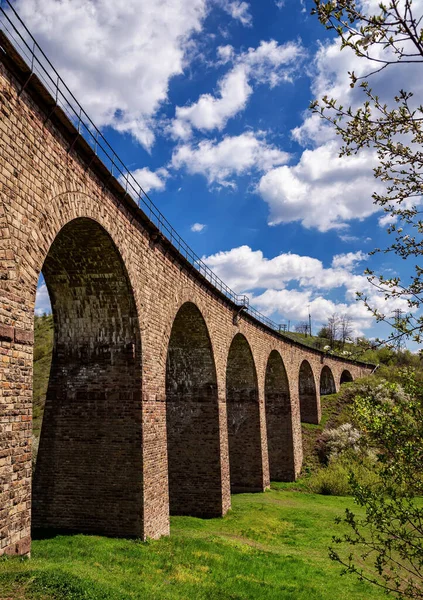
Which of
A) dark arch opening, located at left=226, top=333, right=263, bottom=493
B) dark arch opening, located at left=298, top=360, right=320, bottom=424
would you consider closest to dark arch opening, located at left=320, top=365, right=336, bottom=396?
dark arch opening, located at left=298, top=360, right=320, bottom=424

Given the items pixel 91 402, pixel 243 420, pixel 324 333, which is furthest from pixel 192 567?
pixel 324 333

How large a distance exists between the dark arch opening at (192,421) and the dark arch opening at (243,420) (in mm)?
4449

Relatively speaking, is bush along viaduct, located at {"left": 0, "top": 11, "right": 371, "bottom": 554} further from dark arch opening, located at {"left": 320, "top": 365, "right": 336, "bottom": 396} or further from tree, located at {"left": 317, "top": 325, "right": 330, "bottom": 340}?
tree, located at {"left": 317, "top": 325, "right": 330, "bottom": 340}

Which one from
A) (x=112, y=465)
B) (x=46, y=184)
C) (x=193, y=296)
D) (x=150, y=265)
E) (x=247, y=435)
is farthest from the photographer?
(x=247, y=435)

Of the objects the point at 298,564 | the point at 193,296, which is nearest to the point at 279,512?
the point at 298,564

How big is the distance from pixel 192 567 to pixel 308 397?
26777 mm

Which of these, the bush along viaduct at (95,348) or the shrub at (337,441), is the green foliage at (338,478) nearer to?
the shrub at (337,441)

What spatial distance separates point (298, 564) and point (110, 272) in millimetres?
8456

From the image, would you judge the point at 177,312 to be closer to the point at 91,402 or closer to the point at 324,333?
the point at 91,402

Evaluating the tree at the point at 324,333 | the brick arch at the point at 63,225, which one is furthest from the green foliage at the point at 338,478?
the tree at the point at 324,333

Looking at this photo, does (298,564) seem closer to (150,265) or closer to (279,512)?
(279,512)

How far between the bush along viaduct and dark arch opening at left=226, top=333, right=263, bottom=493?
114 inches

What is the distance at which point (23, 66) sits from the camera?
22.1 ft

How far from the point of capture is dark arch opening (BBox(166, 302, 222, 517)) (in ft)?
53.4
